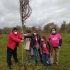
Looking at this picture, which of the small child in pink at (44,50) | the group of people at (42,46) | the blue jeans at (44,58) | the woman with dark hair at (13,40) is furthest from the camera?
the blue jeans at (44,58)

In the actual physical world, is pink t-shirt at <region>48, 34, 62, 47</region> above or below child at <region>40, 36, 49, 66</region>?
→ above

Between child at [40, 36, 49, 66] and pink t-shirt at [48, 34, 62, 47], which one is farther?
pink t-shirt at [48, 34, 62, 47]

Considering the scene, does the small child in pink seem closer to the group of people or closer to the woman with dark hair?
the group of people

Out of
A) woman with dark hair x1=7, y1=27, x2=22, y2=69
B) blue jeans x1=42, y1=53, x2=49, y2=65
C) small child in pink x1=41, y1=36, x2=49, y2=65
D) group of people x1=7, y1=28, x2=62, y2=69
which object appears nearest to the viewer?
woman with dark hair x1=7, y1=27, x2=22, y2=69

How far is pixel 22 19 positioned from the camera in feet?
49.0

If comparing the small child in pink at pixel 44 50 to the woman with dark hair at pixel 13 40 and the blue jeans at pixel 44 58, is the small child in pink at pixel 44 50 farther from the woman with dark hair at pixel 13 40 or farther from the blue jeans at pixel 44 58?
the woman with dark hair at pixel 13 40

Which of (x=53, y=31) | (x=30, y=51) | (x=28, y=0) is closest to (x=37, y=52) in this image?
(x=30, y=51)

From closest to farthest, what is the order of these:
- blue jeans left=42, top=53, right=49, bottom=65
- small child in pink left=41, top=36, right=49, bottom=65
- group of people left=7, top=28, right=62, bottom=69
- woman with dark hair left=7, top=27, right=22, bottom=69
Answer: woman with dark hair left=7, top=27, right=22, bottom=69 < group of people left=7, top=28, right=62, bottom=69 < small child in pink left=41, top=36, right=49, bottom=65 < blue jeans left=42, top=53, right=49, bottom=65

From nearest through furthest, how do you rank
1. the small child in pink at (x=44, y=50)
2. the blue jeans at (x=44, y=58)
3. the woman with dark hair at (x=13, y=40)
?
the woman with dark hair at (x=13, y=40), the small child in pink at (x=44, y=50), the blue jeans at (x=44, y=58)

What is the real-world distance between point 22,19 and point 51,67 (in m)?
2.74

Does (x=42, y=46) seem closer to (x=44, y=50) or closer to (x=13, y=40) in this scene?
(x=44, y=50)

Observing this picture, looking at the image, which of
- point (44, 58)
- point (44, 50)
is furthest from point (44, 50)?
point (44, 58)

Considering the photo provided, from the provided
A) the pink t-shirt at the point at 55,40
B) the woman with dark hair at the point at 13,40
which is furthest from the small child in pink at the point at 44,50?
the woman with dark hair at the point at 13,40

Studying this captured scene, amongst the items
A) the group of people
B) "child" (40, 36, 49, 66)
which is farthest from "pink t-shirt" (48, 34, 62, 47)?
"child" (40, 36, 49, 66)
